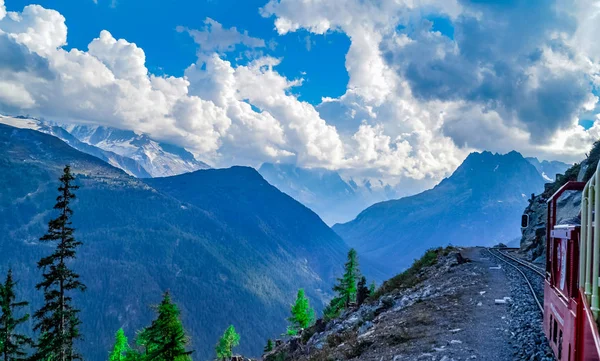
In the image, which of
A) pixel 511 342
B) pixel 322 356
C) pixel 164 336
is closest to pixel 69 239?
pixel 164 336

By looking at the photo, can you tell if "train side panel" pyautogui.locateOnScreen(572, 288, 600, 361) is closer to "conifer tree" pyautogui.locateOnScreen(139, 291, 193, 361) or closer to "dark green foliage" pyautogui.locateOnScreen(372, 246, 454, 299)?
"dark green foliage" pyautogui.locateOnScreen(372, 246, 454, 299)

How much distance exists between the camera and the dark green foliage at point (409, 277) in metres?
33.4

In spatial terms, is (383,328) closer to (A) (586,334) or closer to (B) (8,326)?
(A) (586,334)

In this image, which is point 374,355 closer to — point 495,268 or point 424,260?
point 495,268

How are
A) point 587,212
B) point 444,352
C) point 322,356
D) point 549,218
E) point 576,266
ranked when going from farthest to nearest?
point 322,356, point 444,352, point 549,218, point 576,266, point 587,212

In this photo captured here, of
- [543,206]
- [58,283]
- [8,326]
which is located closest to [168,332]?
[58,283]

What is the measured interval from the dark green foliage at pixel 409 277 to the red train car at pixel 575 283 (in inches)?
834

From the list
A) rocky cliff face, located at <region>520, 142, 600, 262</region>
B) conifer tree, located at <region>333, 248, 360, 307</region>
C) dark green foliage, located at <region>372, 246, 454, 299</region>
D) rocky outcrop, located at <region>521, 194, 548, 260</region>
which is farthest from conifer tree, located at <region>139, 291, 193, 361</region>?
conifer tree, located at <region>333, 248, 360, 307</region>

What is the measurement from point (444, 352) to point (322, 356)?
18.5ft

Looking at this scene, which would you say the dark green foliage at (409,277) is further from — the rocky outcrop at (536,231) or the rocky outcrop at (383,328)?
the rocky outcrop at (536,231)

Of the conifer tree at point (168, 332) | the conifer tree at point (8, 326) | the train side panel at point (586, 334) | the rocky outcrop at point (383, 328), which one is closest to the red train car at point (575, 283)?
the train side panel at point (586, 334)

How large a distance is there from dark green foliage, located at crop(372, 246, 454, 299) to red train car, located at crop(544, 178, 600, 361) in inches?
834

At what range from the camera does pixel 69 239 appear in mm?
25781

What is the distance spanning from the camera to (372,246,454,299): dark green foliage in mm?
33419
